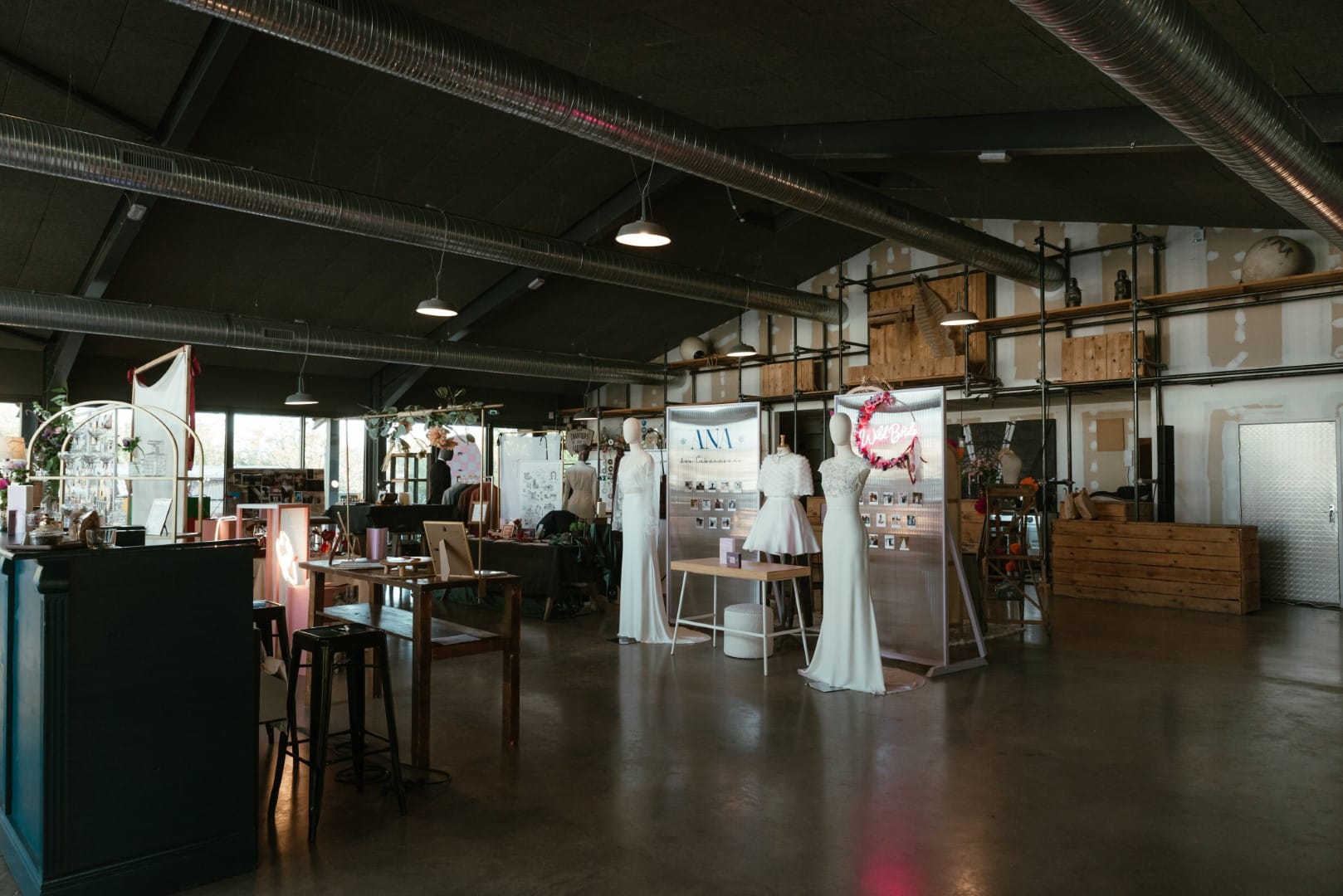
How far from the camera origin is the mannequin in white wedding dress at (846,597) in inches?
236

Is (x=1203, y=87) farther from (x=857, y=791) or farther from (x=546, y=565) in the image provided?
(x=546, y=565)

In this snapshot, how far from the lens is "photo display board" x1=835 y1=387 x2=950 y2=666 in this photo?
6523 millimetres

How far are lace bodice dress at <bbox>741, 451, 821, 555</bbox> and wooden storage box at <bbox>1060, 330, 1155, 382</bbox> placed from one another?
585 centimetres

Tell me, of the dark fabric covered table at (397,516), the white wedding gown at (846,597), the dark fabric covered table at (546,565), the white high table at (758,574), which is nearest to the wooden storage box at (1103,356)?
the white high table at (758,574)

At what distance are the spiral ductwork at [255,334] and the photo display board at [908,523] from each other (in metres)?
7.81

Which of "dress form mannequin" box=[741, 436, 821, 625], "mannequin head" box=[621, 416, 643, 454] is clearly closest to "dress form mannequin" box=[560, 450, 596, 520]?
"mannequin head" box=[621, 416, 643, 454]

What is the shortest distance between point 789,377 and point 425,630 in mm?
11447

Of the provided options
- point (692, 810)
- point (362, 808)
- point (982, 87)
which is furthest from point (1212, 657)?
point (362, 808)

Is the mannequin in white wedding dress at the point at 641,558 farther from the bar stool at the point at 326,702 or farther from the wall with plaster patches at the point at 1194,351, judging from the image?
the wall with plaster patches at the point at 1194,351

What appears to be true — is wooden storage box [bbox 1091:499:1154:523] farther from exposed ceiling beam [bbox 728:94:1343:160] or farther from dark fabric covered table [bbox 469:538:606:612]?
dark fabric covered table [bbox 469:538:606:612]

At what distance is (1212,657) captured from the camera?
23.1ft

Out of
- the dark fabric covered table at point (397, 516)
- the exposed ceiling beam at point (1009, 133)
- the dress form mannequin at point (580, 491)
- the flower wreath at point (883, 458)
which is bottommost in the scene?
the dark fabric covered table at point (397, 516)

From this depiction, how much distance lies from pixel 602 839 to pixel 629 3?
16.7 ft

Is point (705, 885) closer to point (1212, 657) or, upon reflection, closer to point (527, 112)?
point (527, 112)
